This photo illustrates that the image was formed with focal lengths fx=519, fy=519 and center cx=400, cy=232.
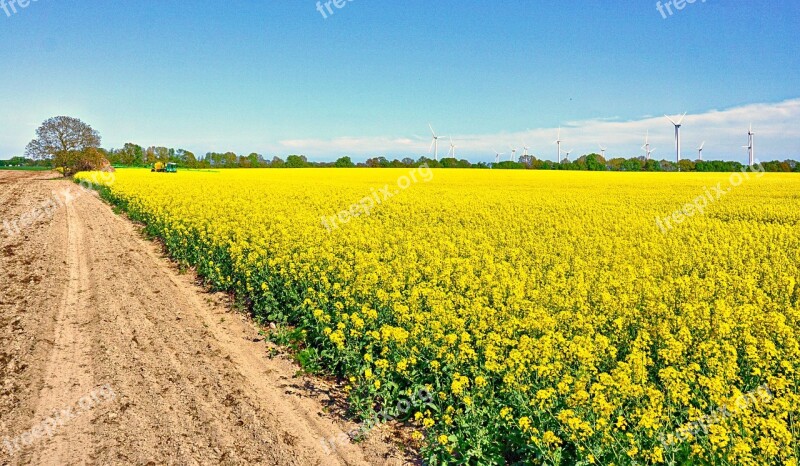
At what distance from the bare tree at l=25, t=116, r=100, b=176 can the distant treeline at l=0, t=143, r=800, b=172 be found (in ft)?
26.0

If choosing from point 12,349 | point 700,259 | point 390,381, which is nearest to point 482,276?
point 390,381

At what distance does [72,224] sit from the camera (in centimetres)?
2225

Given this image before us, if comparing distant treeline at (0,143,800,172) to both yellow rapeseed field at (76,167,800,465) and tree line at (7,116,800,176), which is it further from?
yellow rapeseed field at (76,167,800,465)

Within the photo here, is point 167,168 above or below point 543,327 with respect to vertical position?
above

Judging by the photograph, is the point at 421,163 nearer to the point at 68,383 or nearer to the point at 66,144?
the point at 66,144

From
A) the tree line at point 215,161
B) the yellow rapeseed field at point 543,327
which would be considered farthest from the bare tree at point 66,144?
the yellow rapeseed field at point 543,327

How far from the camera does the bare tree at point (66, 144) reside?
68938 millimetres

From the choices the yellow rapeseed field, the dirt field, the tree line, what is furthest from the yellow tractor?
the dirt field

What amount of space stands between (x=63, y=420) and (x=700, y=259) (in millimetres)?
13822

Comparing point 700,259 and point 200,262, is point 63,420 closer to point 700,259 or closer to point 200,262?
point 200,262

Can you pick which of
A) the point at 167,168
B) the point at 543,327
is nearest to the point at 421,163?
the point at 167,168

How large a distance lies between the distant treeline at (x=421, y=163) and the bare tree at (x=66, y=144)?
7.92 metres

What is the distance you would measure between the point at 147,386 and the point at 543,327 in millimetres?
5671

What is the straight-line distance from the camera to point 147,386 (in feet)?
23.7
